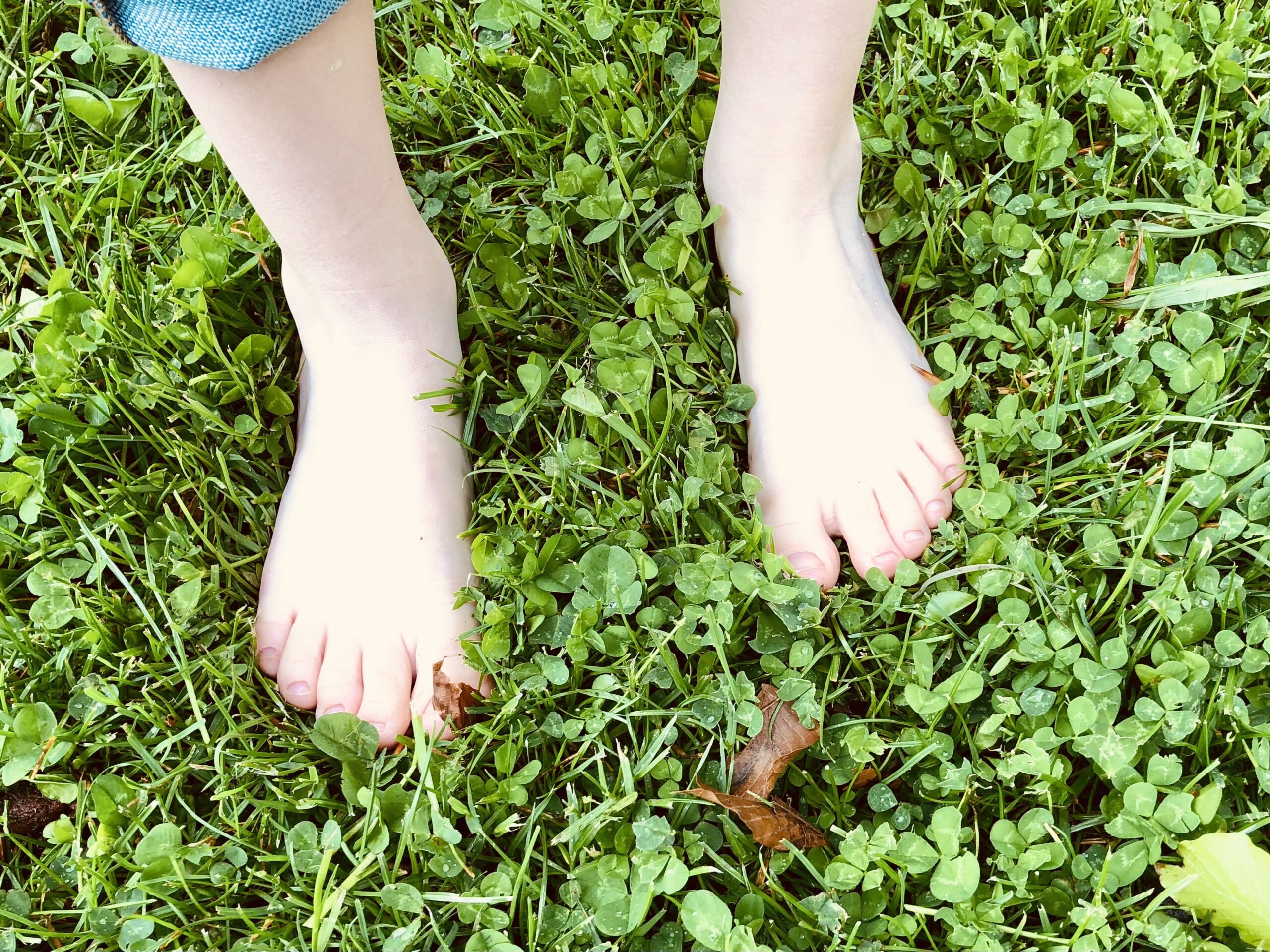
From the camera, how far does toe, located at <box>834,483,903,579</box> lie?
1.47 meters

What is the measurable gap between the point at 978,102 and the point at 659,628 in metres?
1.11

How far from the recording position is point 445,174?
1738mm

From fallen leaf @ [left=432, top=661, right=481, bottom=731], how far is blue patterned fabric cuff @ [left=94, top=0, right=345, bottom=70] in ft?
2.71

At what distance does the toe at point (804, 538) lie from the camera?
146cm

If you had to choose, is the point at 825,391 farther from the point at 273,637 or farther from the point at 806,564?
the point at 273,637

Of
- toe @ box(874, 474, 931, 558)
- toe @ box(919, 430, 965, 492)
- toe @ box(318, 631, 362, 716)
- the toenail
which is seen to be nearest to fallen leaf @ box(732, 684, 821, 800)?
the toenail

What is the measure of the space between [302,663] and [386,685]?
14 cm

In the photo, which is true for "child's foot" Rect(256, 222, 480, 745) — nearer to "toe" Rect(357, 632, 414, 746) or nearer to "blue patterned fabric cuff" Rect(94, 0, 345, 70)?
"toe" Rect(357, 632, 414, 746)

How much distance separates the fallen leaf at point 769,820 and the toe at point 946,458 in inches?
22.0

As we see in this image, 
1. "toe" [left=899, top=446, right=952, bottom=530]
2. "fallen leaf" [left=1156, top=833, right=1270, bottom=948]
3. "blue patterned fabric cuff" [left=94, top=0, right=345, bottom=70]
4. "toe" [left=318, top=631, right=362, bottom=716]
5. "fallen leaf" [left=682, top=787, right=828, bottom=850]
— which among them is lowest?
"fallen leaf" [left=1156, top=833, right=1270, bottom=948]

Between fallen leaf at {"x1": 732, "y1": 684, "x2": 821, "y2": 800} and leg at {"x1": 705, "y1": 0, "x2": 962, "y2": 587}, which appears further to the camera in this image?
leg at {"x1": 705, "y1": 0, "x2": 962, "y2": 587}

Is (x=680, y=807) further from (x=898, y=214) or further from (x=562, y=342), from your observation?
(x=898, y=214)

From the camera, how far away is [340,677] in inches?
55.9

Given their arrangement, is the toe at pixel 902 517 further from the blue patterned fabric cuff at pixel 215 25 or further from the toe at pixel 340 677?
the blue patterned fabric cuff at pixel 215 25
